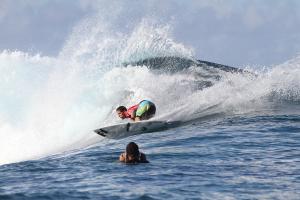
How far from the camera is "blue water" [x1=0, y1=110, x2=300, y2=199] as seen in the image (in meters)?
10.7

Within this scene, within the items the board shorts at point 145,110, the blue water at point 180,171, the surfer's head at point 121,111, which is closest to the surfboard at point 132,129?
the surfer's head at point 121,111

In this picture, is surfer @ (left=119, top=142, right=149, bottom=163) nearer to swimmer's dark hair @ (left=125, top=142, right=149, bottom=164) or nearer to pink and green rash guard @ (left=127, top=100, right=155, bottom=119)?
swimmer's dark hair @ (left=125, top=142, right=149, bottom=164)

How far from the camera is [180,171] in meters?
12.6

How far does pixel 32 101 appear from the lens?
1359 inches

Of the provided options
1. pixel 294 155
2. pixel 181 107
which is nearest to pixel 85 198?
pixel 294 155

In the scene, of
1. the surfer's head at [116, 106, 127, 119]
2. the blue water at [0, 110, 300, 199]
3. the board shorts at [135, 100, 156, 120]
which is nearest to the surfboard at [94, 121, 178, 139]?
the surfer's head at [116, 106, 127, 119]

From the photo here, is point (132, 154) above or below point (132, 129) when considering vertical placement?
below

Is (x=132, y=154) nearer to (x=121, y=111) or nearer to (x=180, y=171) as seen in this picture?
(x=180, y=171)

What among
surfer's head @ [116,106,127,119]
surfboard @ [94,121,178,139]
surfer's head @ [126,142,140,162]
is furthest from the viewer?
surfboard @ [94,121,178,139]

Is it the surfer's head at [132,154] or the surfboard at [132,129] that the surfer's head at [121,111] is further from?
the surfer's head at [132,154]

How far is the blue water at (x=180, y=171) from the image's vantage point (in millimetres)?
10656

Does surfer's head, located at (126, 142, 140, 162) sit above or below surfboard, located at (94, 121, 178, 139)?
below

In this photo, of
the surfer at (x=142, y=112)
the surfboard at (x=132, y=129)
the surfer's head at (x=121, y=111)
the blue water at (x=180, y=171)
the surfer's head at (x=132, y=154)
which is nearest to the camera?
the blue water at (x=180, y=171)

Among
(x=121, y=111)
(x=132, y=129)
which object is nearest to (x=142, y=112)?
(x=132, y=129)
